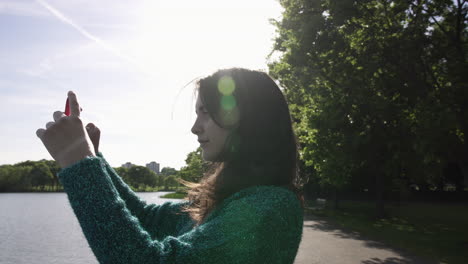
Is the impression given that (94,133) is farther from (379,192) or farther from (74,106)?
(379,192)

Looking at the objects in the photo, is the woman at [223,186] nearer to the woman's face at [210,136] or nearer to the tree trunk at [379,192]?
the woman's face at [210,136]

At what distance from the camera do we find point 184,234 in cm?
113

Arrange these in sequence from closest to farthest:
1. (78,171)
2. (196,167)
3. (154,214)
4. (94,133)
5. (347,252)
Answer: (78,171) → (94,133) → (154,214) → (347,252) → (196,167)

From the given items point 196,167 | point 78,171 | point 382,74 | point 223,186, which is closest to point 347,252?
point 382,74

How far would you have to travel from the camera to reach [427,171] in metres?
17.9

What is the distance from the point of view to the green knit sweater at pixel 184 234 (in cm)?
102

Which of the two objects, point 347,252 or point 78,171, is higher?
point 78,171

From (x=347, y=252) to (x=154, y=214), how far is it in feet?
33.9

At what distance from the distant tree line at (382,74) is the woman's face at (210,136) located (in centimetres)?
1243

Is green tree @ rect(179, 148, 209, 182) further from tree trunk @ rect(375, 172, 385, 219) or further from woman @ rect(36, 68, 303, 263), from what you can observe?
tree trunk @ rect(375, 172, 385, 219)

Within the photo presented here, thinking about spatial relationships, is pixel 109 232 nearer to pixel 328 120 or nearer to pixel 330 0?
pixel 330 0

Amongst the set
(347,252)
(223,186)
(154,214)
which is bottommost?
(347,252)

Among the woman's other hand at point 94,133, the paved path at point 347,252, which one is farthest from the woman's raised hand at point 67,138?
the paved path at point 347,252

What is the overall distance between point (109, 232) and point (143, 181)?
150 m
